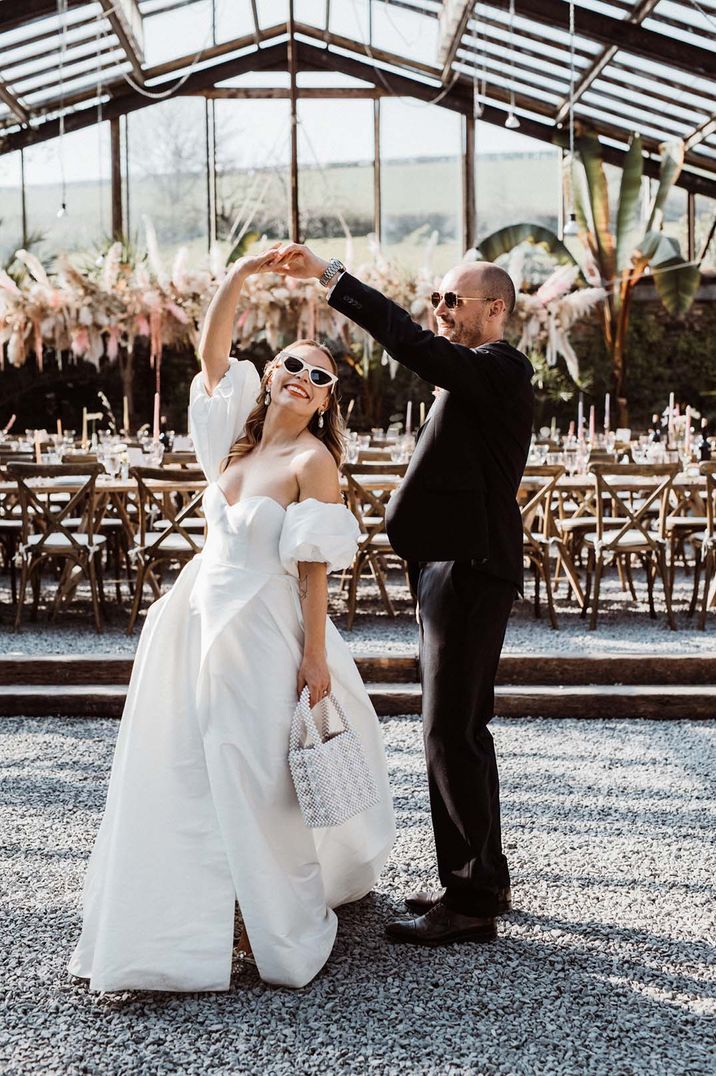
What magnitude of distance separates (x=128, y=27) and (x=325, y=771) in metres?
11.7

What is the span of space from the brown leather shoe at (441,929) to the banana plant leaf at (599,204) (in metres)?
11.4

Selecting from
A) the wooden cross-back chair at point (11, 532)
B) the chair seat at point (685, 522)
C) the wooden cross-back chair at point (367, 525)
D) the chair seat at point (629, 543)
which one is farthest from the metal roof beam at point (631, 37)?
the wooden cross-back chair at point (11, 532)

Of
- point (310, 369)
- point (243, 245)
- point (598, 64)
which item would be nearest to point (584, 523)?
point (310, 369)

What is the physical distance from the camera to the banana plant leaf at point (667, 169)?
12922 mm

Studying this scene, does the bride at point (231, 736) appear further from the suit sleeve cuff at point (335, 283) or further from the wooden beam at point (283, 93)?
the wooden beam at point (283, 93)

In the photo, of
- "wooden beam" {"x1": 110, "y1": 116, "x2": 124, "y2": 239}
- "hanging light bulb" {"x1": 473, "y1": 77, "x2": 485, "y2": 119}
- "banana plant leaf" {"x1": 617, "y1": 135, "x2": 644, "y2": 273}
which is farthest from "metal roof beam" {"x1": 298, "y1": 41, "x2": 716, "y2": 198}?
"wooden beam" {"x1": 110, "y1": 116, "x2": 124, "y2": 239}

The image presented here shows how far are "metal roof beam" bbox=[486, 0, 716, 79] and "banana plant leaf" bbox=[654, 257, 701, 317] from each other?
90.1 inches

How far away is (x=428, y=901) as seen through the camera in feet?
9.00

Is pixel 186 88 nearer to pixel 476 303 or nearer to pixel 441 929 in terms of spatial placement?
pixel 476 303

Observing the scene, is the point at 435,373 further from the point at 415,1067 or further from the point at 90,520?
the point at 90,520

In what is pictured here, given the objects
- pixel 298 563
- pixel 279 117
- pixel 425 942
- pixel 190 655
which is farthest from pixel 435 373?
pixel 279 117

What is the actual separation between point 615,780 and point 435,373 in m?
1.97

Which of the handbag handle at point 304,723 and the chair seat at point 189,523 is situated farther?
the chair seat at point 189,523

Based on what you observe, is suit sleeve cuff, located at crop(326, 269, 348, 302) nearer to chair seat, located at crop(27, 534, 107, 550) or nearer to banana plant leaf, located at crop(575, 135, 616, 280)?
chair seat, located at crop(27, 534, 107, 550)
